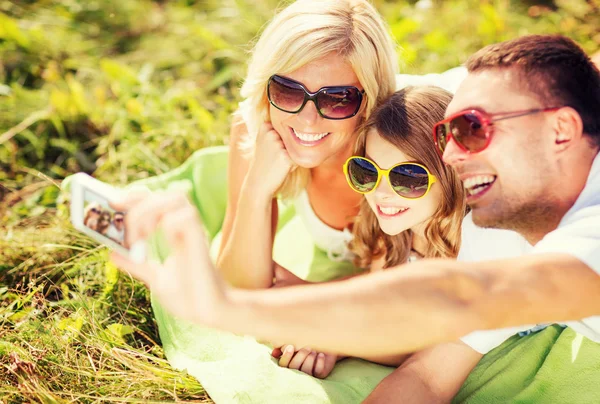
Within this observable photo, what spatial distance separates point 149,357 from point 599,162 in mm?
2193

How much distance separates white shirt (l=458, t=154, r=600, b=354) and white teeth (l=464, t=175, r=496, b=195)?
0.29 meters

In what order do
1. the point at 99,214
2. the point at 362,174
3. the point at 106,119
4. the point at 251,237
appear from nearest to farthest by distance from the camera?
1. the point at 99,214
2. the point at 362,174
3. the point at 251,237
4. the point at 106,119

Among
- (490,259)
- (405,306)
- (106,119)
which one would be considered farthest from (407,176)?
(106,119)

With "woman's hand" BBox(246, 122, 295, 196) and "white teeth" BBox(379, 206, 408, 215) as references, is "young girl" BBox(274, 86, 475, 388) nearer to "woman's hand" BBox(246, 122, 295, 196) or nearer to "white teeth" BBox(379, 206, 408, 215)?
"white teeth" BBox(379, 206, 408, 215)

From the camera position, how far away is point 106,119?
17.0ft

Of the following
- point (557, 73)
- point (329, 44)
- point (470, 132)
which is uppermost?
point (557, 73)

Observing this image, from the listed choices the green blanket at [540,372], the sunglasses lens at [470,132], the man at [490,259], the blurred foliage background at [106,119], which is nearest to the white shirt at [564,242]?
the man at [490,259]

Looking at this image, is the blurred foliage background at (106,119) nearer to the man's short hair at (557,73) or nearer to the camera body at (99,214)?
the camera body at (99,214)

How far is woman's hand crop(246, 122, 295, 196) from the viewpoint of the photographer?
335cm

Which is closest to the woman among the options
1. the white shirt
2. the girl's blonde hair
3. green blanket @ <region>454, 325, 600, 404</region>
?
the girl's blonde hair

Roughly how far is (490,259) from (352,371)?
133 cm

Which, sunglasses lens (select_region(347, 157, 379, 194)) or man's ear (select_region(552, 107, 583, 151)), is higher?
man's ear (select_region(552, 107, 583, 151))

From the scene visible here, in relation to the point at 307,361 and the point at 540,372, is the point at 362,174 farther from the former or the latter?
the point at 540,372

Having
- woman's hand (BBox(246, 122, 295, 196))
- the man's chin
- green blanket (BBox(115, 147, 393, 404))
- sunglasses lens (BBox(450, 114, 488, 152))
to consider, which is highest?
sunglasses lens (BBox(450, 114, 488, 152))
